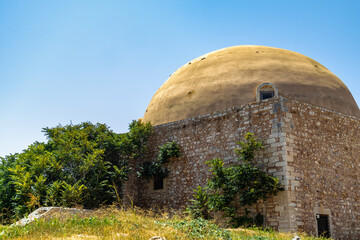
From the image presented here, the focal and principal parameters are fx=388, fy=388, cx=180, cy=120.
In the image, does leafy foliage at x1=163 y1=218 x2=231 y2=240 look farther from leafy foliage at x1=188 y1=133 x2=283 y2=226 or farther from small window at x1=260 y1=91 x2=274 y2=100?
small window at x1=260 y1=91 x2=274 y2=100

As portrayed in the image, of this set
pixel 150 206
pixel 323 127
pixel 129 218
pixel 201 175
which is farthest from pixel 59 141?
pixel 323 127

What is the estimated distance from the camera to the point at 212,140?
41.6ft

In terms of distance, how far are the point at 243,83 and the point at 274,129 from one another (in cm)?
265

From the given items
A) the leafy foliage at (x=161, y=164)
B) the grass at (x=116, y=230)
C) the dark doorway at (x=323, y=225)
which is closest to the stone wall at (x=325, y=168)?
the dark doorway at (x=323, y=225)

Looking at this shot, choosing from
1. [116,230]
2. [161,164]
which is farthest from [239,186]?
[116,230]

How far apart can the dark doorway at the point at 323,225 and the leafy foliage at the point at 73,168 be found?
20.9 feet

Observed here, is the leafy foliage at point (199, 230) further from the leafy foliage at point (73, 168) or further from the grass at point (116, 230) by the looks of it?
the leafy foliage at point (73, 168)

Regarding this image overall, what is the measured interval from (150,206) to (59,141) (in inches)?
154

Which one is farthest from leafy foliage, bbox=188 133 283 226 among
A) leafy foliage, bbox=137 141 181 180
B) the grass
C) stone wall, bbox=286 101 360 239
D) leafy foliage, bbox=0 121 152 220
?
leafy foliage, bbox=0 121 152 220

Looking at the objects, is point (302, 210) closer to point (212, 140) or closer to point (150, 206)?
point (212, 140)

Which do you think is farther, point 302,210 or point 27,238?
point 302,210

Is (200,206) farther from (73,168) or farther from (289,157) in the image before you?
(73,168)

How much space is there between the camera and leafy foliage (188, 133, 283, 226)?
10.7 m

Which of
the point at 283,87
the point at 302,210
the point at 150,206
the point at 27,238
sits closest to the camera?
the point at 27,238
